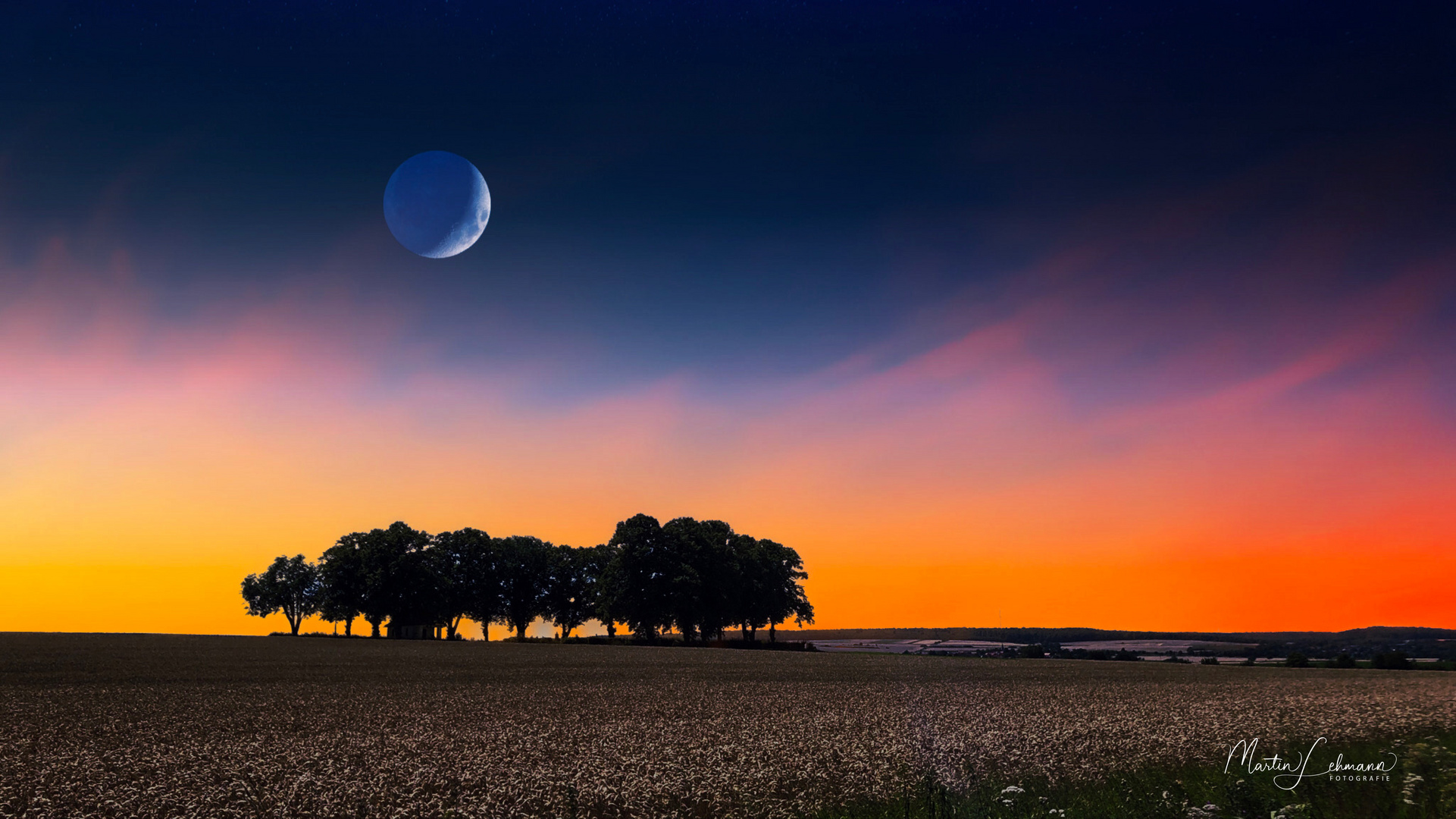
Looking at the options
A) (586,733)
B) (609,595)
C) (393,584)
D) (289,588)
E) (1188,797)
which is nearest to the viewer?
(1188,797)

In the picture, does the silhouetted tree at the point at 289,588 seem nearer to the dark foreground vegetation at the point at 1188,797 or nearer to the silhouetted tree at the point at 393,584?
the silhouetted tree at the point at 393,584

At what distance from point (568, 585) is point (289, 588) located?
2730 inches

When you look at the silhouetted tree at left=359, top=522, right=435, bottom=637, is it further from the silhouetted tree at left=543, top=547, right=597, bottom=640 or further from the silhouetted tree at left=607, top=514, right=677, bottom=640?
the silhouetted tree at left=607, top=514, right=677, bottom=640

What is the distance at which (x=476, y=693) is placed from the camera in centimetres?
4062

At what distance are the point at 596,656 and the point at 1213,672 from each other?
52.9m

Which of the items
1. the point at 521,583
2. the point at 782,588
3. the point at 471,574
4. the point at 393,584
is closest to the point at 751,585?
the point at 782,588

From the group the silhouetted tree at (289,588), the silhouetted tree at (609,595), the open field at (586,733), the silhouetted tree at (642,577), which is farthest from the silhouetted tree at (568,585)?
the open field at (586,733)

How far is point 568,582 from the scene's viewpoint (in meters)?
147

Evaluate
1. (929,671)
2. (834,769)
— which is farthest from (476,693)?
(929,671)

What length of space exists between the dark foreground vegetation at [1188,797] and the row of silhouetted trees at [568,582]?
323 ft

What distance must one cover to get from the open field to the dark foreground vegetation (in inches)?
44.8

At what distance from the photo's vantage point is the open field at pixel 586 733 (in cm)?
1817

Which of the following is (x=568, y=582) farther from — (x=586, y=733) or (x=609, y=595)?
(x=586, y=733)

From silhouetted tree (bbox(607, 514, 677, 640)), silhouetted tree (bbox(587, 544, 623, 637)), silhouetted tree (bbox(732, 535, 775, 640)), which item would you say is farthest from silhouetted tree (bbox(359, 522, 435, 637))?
silhouetted tree (bbox(732, 535, 775, 640))
